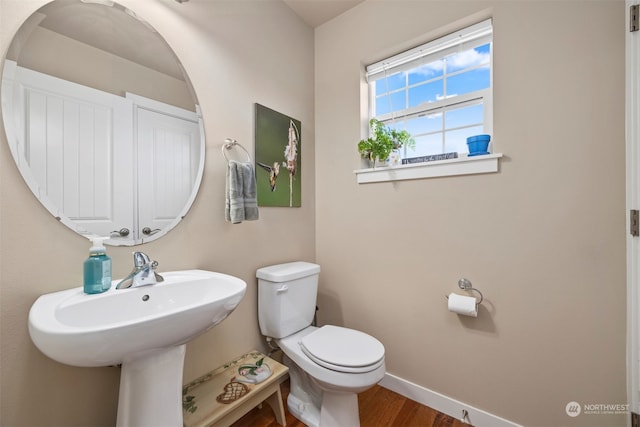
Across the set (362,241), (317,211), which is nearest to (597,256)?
(362,241)

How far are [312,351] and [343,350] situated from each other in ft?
0.51

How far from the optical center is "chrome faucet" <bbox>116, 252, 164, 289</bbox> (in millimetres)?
1010

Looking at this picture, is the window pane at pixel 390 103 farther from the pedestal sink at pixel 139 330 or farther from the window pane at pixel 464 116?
the pedestal sink at pixel 139 330

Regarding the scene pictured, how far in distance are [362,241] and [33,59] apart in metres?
1.77

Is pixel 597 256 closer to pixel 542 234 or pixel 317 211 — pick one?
pixel 542 234

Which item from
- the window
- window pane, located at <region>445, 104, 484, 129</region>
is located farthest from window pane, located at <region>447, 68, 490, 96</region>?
window pane, located at <region>445, 104, 484, 129</region>

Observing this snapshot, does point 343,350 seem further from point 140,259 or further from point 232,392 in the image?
point 140,259

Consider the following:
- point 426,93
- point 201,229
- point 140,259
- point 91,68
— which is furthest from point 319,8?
point 140,259

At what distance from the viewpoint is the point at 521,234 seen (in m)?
1.33

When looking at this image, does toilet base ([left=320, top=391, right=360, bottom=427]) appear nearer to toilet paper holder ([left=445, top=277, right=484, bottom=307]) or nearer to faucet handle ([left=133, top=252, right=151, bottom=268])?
toilet paper holder ([left=445, top=277, right=484, bottom=307])

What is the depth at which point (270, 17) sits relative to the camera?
1777 millimetres

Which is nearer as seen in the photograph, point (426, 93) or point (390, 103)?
point (426, 93)

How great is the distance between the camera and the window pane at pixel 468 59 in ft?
5.13

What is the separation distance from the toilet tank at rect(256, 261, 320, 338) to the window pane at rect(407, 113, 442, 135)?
1161 mm
